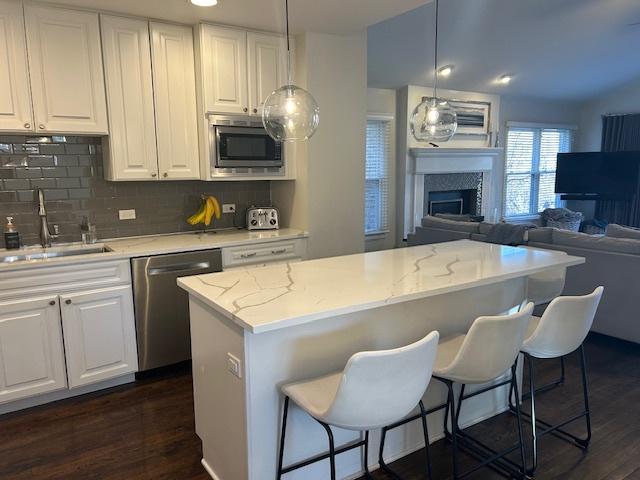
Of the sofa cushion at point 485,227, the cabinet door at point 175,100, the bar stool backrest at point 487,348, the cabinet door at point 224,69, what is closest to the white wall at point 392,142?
the sofa cushion at point 485,227

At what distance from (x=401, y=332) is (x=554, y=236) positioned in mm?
2598

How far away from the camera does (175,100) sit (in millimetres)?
3576

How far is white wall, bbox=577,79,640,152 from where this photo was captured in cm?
773

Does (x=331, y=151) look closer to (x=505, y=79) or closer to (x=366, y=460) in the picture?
(x=366, y=460)

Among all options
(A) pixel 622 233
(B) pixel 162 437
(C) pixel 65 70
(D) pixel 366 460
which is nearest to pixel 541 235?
(A) pixel 622 233

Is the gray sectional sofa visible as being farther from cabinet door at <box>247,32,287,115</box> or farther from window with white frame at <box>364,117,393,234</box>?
cabinet door at <box>247,32,287,115</box>

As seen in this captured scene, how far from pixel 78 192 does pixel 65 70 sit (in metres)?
0.85

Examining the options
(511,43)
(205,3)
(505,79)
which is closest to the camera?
(205,3)

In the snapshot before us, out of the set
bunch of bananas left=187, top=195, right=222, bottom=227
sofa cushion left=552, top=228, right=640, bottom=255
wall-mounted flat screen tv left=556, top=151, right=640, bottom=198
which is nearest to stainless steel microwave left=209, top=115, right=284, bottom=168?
bunch of bananas left=187, top=195, right=222, bottom=227

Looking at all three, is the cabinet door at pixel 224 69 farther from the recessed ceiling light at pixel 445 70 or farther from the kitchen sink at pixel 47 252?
the recessed ceiling light at pixel 445 70

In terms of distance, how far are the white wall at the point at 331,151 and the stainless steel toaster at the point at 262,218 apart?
151 mm

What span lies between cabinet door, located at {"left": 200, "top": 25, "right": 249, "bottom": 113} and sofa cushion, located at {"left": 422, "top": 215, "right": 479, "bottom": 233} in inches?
98.3

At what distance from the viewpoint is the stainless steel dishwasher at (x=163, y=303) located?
3.24 meters

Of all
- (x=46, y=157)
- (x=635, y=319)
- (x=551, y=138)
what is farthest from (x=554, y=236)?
(x=551, y=138)
